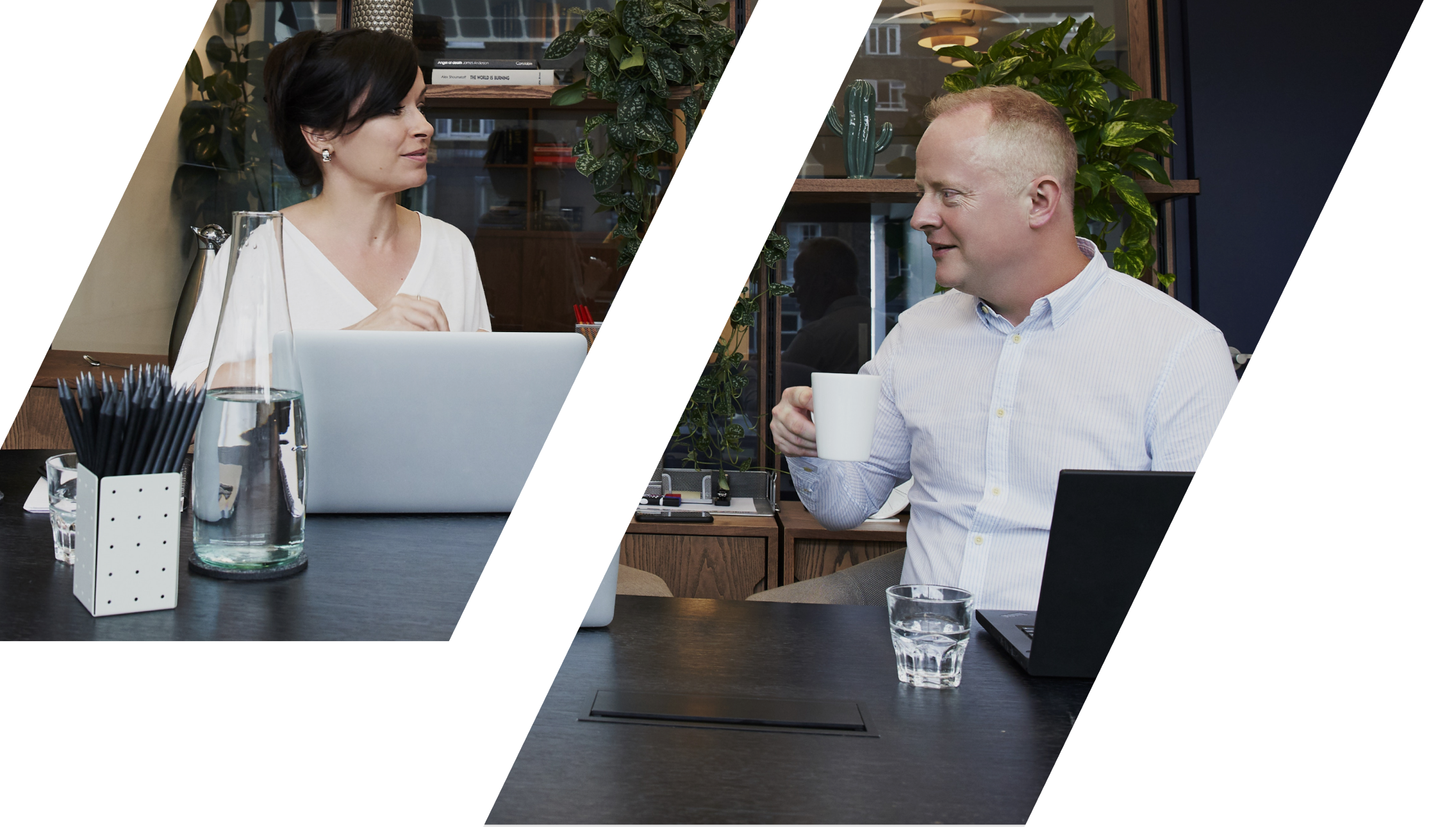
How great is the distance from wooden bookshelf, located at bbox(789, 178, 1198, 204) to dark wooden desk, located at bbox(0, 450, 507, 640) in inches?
77.6

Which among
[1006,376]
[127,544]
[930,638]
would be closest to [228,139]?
[1006,376]

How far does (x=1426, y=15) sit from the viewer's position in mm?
368

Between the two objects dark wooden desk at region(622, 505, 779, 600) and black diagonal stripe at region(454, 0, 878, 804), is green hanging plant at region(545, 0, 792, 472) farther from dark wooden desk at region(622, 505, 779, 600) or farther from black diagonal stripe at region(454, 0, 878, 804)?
black diagonal stripe at region(454, 0, 878, 804)

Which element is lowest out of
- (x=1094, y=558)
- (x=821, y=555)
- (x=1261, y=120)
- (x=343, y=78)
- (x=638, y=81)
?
(x=821, y=555)

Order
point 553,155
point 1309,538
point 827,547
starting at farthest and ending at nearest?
1. point 553,155
2. point 827,547
3. point 1309,538

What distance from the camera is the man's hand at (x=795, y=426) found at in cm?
165

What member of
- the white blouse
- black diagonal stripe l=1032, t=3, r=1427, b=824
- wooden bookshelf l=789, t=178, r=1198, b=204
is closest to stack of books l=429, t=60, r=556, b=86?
wooden bookshelf l=789, t=178, r=1198, b=204

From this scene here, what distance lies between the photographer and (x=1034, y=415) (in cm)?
188

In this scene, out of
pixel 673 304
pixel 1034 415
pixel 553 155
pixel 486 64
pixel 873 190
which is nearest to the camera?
pixel 673 304

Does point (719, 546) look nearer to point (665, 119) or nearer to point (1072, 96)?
point (665, 119)

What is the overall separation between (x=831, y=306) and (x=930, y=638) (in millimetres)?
2343

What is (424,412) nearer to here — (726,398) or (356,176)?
(356,176)

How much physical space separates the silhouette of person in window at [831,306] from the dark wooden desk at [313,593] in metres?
2.17

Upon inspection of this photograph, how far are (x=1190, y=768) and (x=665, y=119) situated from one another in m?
2.71
